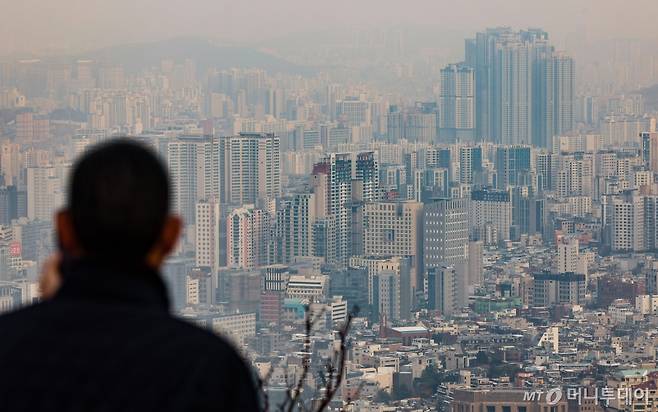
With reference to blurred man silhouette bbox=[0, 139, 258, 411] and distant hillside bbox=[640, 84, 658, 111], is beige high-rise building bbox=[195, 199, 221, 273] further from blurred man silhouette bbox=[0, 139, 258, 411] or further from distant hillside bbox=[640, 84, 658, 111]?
blurred man silhouette bbox=[0, 139, 258, 411]

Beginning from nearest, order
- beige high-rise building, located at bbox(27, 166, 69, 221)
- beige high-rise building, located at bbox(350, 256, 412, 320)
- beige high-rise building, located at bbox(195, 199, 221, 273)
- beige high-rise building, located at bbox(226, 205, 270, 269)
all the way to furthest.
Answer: beige high-rise building, located at bbox(27, 166, 69, 221), beige high-rise building, located at bbox(195, 199, 221, 273), beige high-rise building, located at bbox(350, 256, 412, 320), beige high-rise building, located at bbox(226, 205, 270, 269)

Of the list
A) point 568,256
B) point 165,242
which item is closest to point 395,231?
point 568,256

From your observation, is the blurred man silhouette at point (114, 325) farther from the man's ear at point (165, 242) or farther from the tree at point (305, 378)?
the tree at point (305, 378)

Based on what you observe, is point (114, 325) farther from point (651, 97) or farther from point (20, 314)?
point (651, 97)

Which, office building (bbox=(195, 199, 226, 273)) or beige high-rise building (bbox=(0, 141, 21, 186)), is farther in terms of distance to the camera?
office building (bbox=(195, 199, 226, 273))

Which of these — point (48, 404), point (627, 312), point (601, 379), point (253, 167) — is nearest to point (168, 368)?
point (48, 404)

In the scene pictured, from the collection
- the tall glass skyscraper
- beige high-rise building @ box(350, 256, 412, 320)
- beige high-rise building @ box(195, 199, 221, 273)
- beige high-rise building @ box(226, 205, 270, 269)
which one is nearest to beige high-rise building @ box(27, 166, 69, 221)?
beige high-rise building @ box(195, 199, 221, 273)

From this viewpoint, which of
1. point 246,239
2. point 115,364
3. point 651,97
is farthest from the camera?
point 651,97
